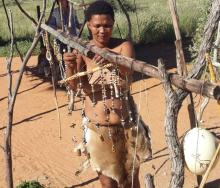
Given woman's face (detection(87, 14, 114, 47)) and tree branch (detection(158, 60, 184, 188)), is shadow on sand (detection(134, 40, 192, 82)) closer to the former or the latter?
woman's face (detection(87, 14, 114, 47))

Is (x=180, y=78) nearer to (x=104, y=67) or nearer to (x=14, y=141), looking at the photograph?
(x=104, y=67)

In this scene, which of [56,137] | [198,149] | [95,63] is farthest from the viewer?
[56,137]

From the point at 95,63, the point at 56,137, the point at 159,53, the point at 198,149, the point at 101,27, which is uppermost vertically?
the point at 101,27

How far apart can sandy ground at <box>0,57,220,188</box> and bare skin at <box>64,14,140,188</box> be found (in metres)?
0.63

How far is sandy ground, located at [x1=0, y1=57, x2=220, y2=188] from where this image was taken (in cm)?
477

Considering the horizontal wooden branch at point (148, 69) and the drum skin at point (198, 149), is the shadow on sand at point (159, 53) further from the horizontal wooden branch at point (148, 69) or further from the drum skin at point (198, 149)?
the drum skin at point (198, 149)

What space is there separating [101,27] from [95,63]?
21 centimetres

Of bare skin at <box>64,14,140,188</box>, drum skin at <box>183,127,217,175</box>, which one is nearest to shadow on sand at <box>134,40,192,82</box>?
bare skin at <box>64,14,140,188</box>

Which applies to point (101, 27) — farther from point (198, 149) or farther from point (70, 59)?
point (198, 149)

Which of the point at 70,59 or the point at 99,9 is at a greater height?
the point at 99,9

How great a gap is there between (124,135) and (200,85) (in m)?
1.28

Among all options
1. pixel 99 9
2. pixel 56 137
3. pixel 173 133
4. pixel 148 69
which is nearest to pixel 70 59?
pixel 99 9

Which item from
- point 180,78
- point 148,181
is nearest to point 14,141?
point 148,181

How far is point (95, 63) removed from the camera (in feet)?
9.50
